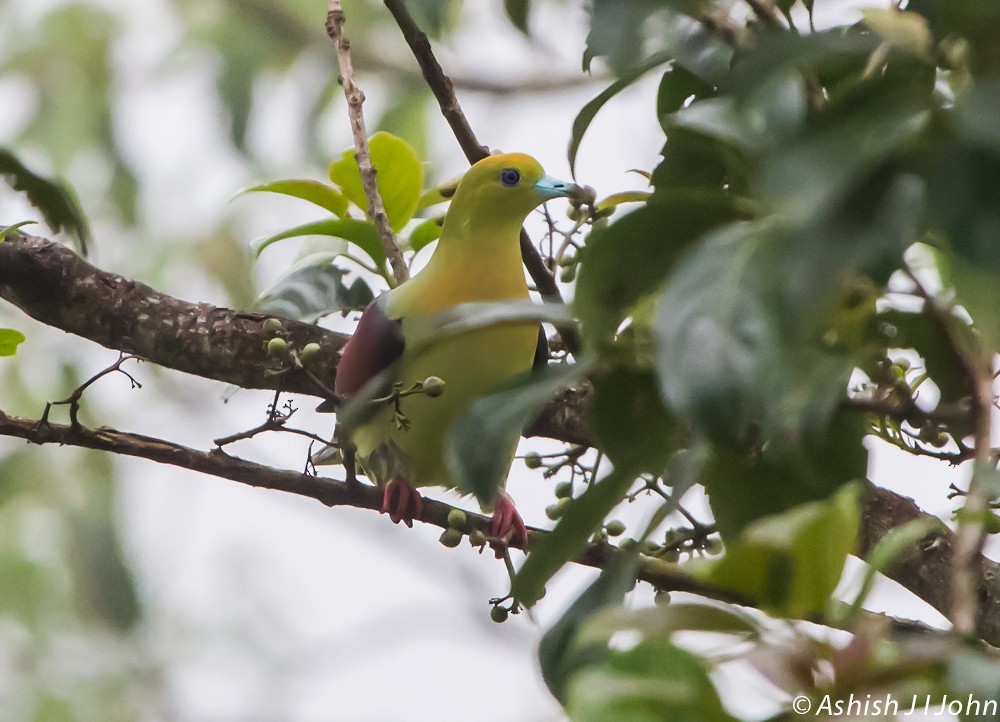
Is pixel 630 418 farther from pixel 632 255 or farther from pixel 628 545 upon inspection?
pixel 628 545

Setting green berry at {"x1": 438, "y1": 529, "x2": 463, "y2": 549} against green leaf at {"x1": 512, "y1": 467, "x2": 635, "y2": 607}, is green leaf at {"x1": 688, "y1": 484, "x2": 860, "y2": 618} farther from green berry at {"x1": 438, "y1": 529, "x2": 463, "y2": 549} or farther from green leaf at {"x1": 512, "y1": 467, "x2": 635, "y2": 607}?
green berry at {"x1": 438, "y1": 529, "x2": 463, "y2": 549}

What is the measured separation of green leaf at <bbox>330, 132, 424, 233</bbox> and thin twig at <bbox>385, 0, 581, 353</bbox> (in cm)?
16

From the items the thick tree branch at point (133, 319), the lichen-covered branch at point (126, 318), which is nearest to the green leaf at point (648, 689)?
the thick tree branch at point (133, 319)

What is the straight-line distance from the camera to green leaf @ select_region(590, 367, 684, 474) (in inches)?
40.5

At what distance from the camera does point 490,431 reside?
94 cm

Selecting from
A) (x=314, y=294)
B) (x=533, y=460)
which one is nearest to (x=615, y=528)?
(x=533, y=460)

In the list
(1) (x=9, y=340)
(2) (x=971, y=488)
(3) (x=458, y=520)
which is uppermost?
(1) (x=9, y=340)

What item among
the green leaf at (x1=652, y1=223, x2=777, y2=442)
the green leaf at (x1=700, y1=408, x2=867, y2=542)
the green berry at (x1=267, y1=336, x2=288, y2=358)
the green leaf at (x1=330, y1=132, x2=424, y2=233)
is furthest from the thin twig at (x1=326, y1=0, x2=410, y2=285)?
the green leaf at (x1=652, y1=223, x2=777, y2=442)

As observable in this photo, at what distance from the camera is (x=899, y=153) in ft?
2.69

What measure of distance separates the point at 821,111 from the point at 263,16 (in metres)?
4.31

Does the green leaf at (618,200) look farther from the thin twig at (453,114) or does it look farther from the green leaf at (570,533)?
the green leaf at (570,533)

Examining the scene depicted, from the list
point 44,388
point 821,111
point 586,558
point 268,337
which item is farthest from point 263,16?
point 821,111

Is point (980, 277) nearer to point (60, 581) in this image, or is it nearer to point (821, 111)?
point (821, 111)

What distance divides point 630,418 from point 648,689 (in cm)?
30
